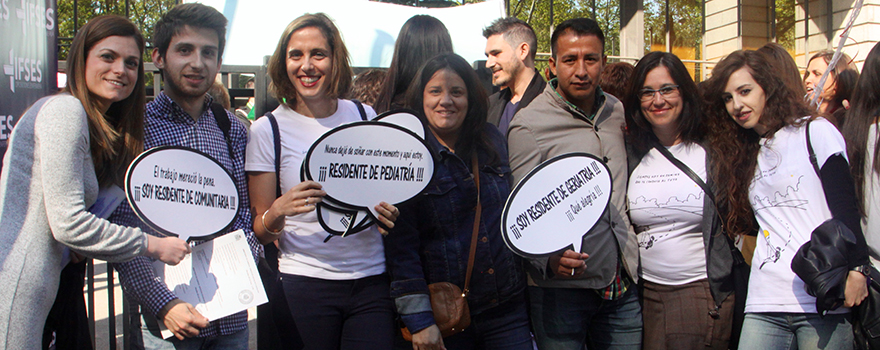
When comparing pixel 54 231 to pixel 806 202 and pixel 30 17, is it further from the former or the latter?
pixel 806 202

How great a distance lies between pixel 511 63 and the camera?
3.83 meters

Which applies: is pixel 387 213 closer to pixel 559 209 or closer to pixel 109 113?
pixel 559 209

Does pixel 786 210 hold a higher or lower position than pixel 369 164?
lower

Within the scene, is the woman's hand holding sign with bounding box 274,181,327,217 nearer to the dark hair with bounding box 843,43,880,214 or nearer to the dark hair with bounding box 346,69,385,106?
the dark hair with bounding box 346,69,385,106

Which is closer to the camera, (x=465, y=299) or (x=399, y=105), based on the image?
(x=465, y=299)

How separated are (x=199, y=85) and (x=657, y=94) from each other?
6.12 feet

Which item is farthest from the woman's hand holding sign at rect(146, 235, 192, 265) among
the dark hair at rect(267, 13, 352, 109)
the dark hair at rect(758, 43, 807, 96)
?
the dark hair at rect(758, 43, 807, 96)

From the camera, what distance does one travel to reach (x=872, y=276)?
2340 millimetres

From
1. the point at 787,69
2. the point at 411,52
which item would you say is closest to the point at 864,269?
the point at 787,69

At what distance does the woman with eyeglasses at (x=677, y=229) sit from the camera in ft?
8.02

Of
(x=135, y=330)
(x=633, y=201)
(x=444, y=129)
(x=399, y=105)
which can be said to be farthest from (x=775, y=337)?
(x=135, y=330)

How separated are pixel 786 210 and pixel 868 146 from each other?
1.90ft

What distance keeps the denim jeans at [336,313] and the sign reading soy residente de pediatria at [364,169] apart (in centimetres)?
26

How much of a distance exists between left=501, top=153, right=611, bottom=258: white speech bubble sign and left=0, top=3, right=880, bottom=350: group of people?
0.14 m
